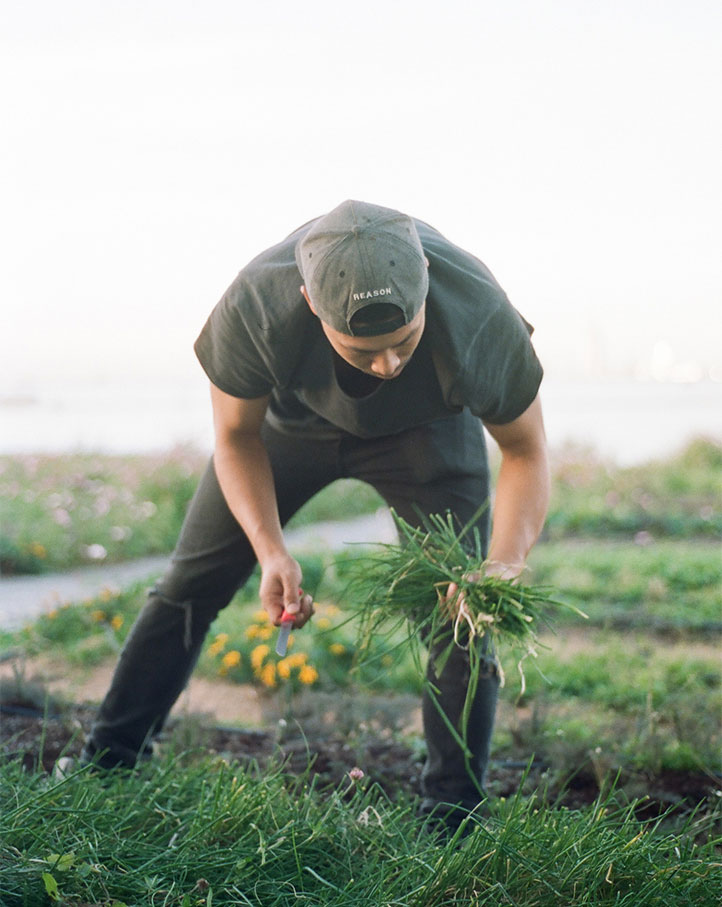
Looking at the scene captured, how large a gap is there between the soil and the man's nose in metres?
1.17

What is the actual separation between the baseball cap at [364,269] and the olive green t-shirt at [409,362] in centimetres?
18

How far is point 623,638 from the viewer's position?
15.4 feet

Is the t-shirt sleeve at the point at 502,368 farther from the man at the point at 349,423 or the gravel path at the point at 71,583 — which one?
the gravel path at the point at 71,583

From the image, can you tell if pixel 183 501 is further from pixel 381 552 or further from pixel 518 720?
pixel 381 552

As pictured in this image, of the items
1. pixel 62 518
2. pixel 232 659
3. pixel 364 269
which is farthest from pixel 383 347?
pixel 62 518

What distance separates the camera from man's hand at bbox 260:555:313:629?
2260mm

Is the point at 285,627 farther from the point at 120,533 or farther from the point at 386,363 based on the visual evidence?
the point at 120,533

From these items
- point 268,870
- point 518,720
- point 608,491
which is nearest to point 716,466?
point 608,491

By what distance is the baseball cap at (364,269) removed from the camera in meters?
1.83

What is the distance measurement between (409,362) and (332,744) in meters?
1.38

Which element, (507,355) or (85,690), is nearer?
(507,355)

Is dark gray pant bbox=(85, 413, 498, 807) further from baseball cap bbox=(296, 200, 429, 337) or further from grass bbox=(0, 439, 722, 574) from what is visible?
grass bbox=(0, 439, 722, 574)

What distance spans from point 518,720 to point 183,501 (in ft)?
14.0

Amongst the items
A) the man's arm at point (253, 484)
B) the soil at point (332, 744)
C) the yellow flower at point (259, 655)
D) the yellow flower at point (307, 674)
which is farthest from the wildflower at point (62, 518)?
the man's arm at point (253, 484)
